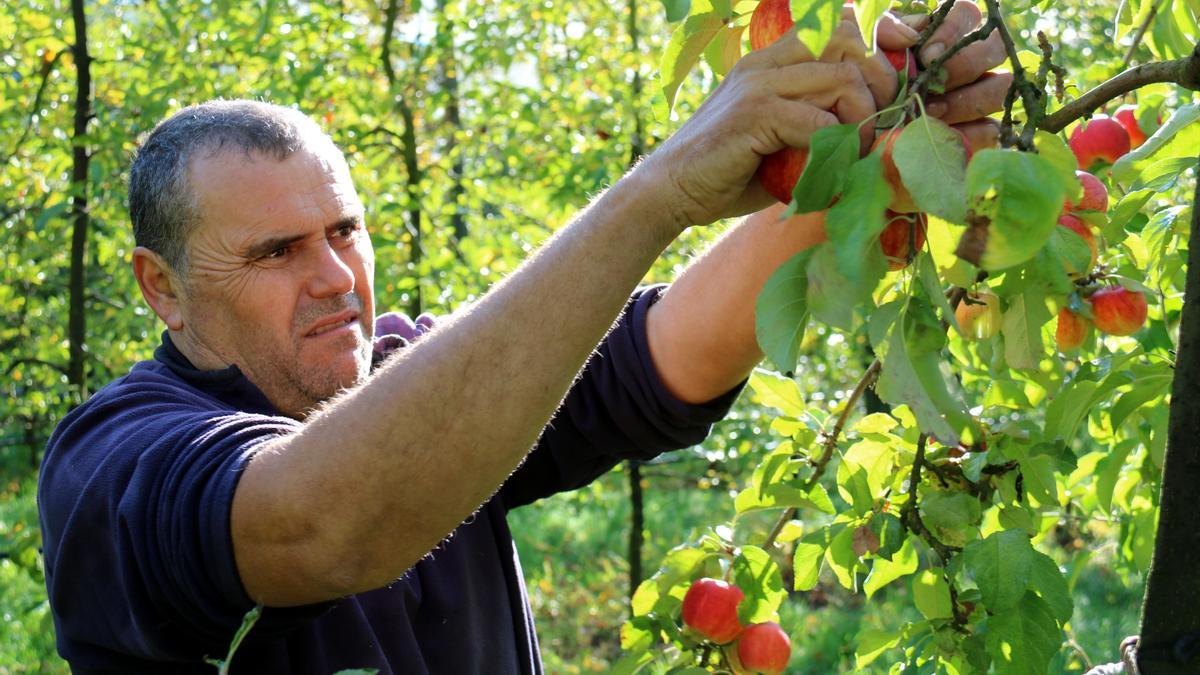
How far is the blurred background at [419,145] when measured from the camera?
4.68 meters

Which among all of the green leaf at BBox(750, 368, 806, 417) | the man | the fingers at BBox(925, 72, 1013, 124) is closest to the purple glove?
the man

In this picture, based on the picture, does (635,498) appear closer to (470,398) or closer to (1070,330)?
(1070,330)

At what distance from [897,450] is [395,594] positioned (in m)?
0.79

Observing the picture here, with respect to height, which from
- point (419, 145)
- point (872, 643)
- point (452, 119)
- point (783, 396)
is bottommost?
point (872, 643)

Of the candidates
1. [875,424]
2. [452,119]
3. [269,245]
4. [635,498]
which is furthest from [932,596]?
[452,119]

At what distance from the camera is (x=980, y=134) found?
1.34m

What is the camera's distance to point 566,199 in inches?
183

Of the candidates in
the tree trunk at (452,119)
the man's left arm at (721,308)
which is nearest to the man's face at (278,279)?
the man's left arm at (721,308)

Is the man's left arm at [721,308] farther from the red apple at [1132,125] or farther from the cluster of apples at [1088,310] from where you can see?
the red apple at [1132,125]

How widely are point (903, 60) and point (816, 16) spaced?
0.31 meters

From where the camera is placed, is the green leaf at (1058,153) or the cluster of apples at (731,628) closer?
the green leaf at (1058,153)

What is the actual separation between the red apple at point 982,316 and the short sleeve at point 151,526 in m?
0.88

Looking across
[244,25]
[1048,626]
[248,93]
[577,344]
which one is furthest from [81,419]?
[244,25]

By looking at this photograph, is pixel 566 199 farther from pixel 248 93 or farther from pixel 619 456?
pixel 619 456
